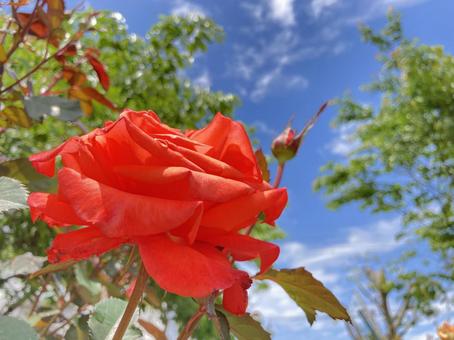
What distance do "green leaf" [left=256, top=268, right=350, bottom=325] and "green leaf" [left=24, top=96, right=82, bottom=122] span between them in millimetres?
431

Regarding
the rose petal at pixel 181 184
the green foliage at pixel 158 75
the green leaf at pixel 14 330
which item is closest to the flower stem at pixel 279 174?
the rose petal at pixel 181 184

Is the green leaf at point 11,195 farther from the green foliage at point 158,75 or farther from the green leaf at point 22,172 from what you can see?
the green foliage at point 158,75

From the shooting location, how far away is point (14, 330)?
0.32m

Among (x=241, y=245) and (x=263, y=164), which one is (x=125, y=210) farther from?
(x=263, y=164)

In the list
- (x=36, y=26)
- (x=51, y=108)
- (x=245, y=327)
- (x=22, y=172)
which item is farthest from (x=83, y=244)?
(x=36, y=26)

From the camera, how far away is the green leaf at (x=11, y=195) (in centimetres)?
36

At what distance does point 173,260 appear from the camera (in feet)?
0.95

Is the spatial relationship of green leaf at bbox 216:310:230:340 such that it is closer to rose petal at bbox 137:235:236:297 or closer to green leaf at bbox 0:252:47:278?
rose petal at bbox 137:235:236:297

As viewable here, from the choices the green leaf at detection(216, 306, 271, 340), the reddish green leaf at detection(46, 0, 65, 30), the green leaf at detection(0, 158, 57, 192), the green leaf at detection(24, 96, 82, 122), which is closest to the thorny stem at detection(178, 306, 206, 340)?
the green leaf at detection(216, 306, 271, 340)

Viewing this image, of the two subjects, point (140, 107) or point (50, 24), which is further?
point (140, 107)

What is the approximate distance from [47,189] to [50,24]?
0.27 metres

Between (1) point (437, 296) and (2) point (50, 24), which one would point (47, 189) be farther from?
(1) point (437, 296)

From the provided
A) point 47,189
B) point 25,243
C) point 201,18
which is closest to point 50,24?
point 47,189

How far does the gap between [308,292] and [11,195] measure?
9.6 inches
